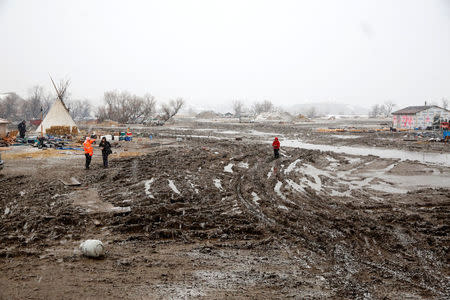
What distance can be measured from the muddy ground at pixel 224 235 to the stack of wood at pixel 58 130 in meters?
17.1

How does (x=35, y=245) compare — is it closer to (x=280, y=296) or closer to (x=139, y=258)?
(x=139, y=258)

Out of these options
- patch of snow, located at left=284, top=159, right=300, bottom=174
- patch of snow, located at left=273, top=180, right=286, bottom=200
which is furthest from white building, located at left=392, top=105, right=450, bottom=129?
patch of snow, located at left=273, top=180, right=286, bottom=200

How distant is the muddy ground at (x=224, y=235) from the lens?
4.82 m

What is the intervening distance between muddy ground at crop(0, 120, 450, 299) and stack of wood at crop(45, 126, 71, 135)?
17137mm

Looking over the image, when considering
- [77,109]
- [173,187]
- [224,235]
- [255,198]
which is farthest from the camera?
[77,109]

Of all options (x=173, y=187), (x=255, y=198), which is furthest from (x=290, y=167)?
(x=173, y=187)

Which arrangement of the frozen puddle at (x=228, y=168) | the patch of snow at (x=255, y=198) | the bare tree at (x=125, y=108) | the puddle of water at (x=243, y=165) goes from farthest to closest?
the bare tree at (x=125, y=108) < the puddle of water at (x=243, y=165) < the frozen puddle at (x=228, y=168) < the patch of snow at (x=255, y=198)

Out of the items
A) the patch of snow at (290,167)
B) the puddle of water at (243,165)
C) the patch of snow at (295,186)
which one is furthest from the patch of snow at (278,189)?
the puddle of water at (243,165)

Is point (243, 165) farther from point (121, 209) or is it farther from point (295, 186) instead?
point (121, 209)

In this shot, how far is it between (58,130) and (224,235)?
88.1 feet

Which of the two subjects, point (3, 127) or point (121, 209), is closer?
point (121, 209)

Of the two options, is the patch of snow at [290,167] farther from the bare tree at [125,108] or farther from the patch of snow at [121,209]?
the bare tree at [125,108]

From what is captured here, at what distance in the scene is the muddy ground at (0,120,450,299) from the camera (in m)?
4.82

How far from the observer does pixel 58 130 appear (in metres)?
29.0
